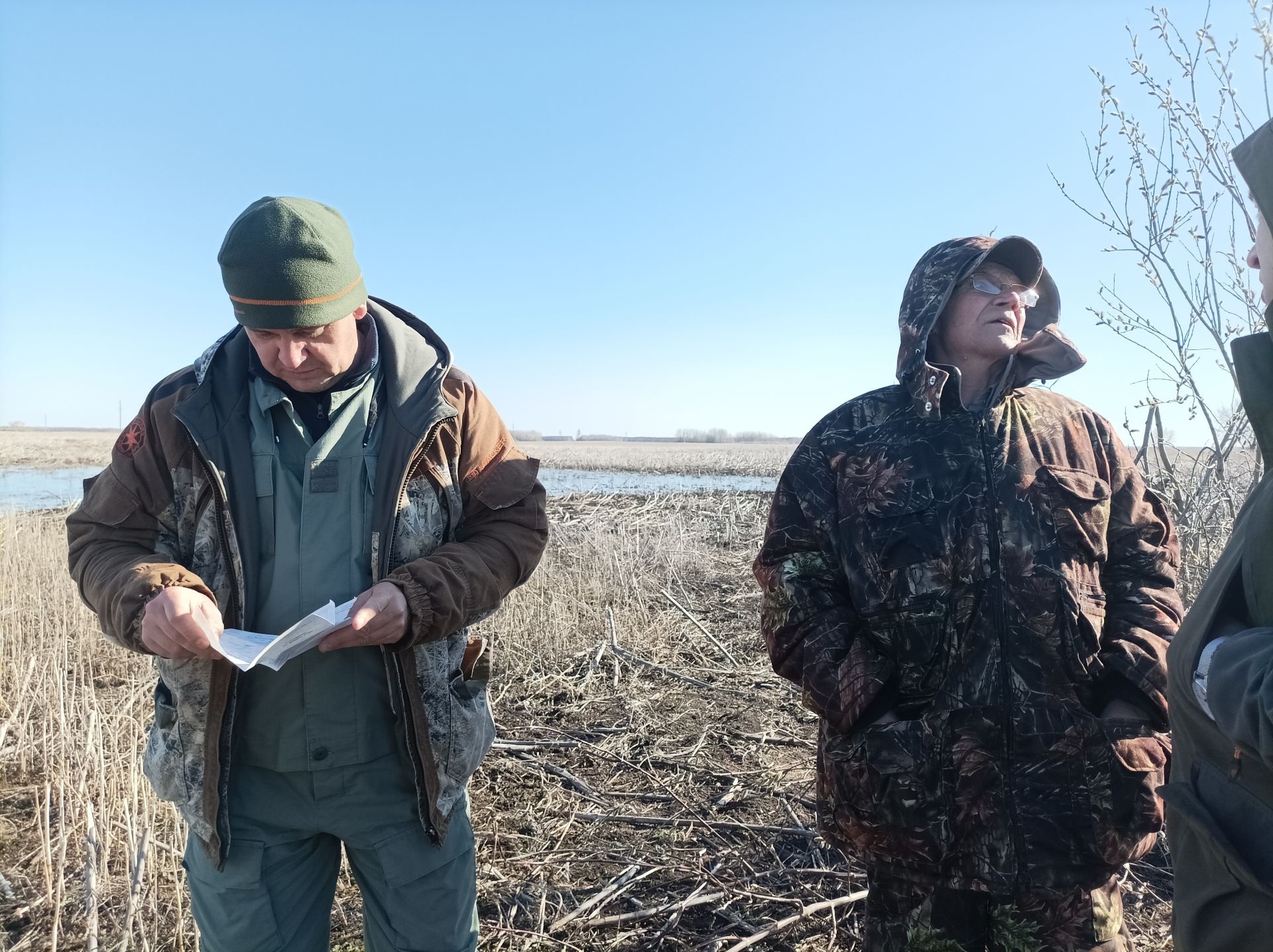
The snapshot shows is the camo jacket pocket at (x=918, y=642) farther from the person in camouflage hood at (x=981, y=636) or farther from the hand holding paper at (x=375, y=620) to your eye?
the hand holding paper at (x=375, y=620)

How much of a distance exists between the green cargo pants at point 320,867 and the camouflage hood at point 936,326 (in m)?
1.70

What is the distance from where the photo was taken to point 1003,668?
1.95 m

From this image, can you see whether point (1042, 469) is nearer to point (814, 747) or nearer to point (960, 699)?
point (960, 699)

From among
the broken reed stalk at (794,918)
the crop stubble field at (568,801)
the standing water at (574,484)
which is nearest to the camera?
the broken reed stalk at (794,918)

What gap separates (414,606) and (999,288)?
1.78 meters

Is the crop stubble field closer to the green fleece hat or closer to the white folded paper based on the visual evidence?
the white folded paper

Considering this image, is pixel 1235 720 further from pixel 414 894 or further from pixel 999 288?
pixel 414 894

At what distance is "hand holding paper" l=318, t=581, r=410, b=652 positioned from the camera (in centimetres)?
175

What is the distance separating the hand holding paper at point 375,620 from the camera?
175cm

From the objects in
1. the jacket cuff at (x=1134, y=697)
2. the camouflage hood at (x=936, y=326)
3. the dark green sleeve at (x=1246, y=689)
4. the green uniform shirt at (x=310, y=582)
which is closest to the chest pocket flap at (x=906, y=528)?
the camouflage hood at (x=936, y=326)

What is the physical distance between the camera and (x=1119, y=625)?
6.48 ft

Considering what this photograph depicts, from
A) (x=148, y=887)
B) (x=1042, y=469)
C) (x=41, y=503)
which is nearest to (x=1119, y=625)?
(x=1042, y=469)

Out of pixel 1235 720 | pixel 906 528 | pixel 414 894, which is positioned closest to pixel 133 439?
pixel 414 894

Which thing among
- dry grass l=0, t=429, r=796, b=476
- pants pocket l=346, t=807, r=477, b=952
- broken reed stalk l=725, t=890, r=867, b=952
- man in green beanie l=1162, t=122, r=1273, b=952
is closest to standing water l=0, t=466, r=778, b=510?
dry grass l=0, t=429, r=796, b=476
